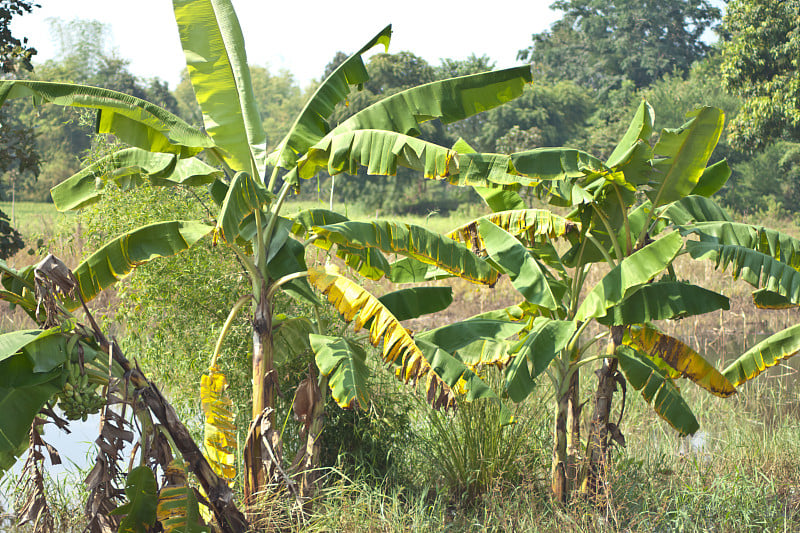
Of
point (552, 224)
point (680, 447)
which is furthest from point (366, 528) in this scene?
point (680, 447)

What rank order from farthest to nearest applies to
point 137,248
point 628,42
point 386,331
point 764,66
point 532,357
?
point 628,42 < point 764,66 < point 137,248 < point 532,357 < point 386,331

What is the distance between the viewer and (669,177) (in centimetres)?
477

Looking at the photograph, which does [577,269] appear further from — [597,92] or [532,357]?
[597,92]

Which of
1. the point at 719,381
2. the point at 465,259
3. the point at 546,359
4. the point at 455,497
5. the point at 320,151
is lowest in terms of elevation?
the point at 455,497

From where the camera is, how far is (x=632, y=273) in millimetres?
4309

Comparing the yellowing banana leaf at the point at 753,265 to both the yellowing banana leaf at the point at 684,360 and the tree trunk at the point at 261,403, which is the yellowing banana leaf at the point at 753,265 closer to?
the yellowing banana leaf at the point at 684,360

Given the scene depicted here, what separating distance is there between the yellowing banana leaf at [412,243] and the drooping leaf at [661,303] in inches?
36.7

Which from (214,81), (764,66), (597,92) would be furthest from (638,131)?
(597,92)

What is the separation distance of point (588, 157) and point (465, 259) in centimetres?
114

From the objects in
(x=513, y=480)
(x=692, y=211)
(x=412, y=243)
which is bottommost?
(x=513, y=480)

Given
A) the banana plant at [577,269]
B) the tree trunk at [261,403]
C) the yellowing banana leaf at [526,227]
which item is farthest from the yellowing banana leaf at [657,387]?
the tree trunk at [261,403]

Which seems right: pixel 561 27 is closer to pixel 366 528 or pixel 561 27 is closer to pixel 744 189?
pixel 744 189

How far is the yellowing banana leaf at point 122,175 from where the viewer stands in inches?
190

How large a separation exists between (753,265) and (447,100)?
2477 mm
